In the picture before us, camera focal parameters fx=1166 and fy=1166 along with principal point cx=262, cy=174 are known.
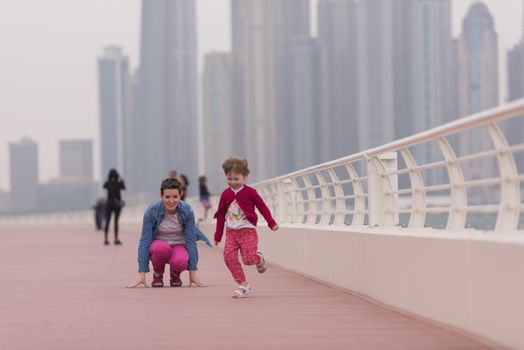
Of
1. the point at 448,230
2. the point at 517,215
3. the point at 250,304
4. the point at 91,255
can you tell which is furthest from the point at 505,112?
the point at 91,255

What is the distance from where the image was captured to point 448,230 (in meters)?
8.62

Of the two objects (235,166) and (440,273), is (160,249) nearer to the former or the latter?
(235,166)

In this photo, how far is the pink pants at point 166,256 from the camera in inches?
507

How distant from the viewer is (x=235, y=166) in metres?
11.1

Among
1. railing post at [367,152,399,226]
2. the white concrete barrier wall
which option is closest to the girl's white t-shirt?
the white concrete barrier wall

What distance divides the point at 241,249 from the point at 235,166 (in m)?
0.91

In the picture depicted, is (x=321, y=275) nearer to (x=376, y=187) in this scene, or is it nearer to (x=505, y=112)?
(x=376, y=187)

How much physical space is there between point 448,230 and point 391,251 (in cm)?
115

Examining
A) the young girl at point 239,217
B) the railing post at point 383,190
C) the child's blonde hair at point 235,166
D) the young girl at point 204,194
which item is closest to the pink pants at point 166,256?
the young girl at point 239,217

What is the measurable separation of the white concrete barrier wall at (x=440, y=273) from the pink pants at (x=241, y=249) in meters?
0.98

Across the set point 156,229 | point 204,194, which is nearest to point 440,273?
point 156,229

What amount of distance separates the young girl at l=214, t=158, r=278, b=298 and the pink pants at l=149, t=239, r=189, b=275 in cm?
149

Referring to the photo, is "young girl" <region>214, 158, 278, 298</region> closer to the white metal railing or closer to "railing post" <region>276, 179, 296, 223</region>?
the white metal railing

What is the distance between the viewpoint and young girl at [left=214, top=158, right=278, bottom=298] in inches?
437
